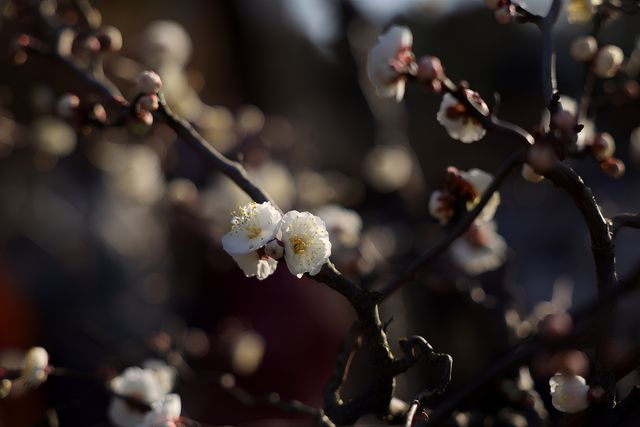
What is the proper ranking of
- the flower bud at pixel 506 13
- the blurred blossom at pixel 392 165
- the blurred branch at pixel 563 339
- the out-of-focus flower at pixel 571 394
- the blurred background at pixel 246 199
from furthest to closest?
the blurred blossom at pixel 392 165 → the blurred background at pixel 246 199 → the flower bud at pixel 506 13 → the out-of-focus flower at pixel 571 394 → the blurred branch at pixel 563 339

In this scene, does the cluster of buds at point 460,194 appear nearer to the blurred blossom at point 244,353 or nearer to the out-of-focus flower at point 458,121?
the out-of-focus flower at point 458,121

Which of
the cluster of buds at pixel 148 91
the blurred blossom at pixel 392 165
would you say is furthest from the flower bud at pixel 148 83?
the blurred blossom at pixel 392 165

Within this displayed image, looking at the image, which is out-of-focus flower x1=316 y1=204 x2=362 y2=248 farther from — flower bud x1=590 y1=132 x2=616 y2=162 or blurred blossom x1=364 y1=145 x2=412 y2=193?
blurred blossom x1=364 y1=145 x2=412 y2=193

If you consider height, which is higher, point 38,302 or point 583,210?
point 583,210

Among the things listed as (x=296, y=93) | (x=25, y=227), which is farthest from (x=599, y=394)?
(x=296, y=93)

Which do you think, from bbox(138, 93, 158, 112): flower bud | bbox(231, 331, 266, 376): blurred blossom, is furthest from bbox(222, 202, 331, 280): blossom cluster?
bbox(231, 331, 266, 376): blurred blossom

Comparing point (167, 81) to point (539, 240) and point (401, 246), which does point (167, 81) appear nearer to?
point (401, 246)
